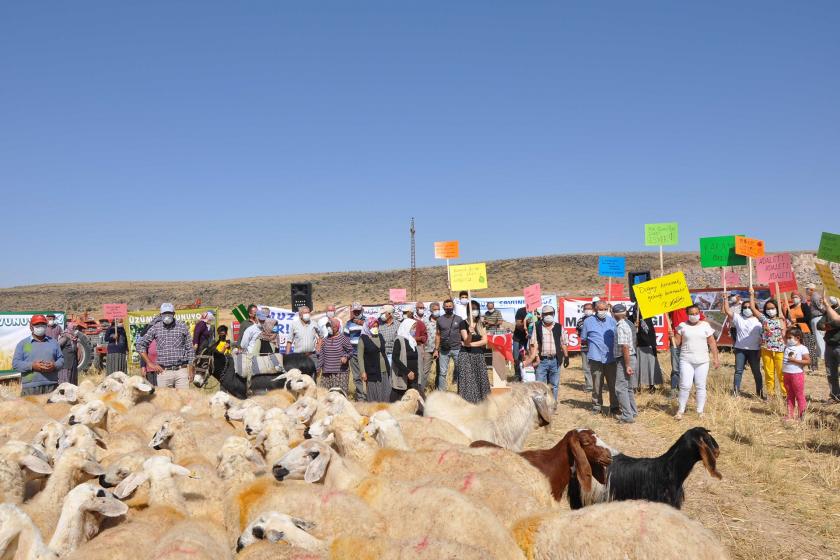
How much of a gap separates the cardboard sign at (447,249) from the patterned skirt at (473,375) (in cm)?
468

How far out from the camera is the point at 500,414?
8.39m

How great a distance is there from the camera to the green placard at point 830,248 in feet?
35.5

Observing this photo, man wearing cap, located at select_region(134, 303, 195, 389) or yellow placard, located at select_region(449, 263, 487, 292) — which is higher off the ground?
yellow placard, located at select_region(449, 263, 487, 292)

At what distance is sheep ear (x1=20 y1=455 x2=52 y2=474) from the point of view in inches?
206

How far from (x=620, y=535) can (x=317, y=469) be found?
2.58m

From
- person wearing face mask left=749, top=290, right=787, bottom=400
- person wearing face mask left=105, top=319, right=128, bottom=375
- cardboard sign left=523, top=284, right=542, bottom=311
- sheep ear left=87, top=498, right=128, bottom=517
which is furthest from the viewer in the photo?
person wearing face mask left=105, top=319, right=128, bottom=375

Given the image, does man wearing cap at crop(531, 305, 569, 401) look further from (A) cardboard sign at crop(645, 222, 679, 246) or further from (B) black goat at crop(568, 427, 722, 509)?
(B) black goat at crop(568, 427, 722, 509)

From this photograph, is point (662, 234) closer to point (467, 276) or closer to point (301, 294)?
point (467, 276)

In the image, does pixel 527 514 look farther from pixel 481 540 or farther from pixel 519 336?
pixel 519 336

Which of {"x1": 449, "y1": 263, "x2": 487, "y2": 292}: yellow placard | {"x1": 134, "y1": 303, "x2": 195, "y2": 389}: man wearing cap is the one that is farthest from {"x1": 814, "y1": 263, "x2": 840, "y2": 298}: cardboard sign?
{"x1": 134, "y1": 303, "x2": 195, "y2": 389}: man wearing cap

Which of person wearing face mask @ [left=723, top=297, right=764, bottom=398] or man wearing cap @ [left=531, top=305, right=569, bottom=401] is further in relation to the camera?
person wearing face mask @ [left=723, top=297, right=764, bottom=398]

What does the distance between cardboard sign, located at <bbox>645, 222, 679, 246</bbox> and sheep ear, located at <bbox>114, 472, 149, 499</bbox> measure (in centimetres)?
1342

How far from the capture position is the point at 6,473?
204 inches

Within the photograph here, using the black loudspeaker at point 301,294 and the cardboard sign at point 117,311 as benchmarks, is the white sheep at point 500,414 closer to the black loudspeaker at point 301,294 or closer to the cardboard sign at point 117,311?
the black loudspeaker at point 301,294
